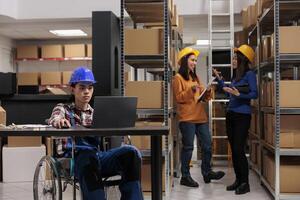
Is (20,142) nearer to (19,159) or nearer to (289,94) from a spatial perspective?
(19,159)

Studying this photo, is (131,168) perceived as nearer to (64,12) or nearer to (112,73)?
(112,73)

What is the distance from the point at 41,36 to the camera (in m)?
9.91

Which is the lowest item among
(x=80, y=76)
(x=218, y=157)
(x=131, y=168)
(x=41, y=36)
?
(x=218, y=157)

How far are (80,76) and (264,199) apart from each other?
2457 millimetres

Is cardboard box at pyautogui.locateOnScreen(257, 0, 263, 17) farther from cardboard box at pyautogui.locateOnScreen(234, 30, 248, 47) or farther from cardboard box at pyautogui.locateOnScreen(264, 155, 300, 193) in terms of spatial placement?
→ cardboard box at pyautogui.locateOnScreen(264, 155, 300, 193)

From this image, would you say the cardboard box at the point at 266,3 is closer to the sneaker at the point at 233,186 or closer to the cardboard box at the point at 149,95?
the cardboard box at the point at 149,95

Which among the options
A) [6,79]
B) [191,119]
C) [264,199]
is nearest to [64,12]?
[6,79]

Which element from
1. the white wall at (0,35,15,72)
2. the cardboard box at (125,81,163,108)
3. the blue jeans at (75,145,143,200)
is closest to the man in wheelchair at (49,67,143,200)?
the blue jeans at (75,145,143,200)

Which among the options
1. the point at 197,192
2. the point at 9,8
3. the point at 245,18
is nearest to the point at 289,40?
the point at 197,192

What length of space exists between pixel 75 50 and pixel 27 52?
3.80ft

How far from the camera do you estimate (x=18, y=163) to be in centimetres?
560

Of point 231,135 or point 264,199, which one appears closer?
point 264,199

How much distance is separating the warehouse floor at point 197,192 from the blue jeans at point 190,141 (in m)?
0.27

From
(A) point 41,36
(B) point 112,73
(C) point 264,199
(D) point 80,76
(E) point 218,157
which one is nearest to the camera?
(D) point 80,76
